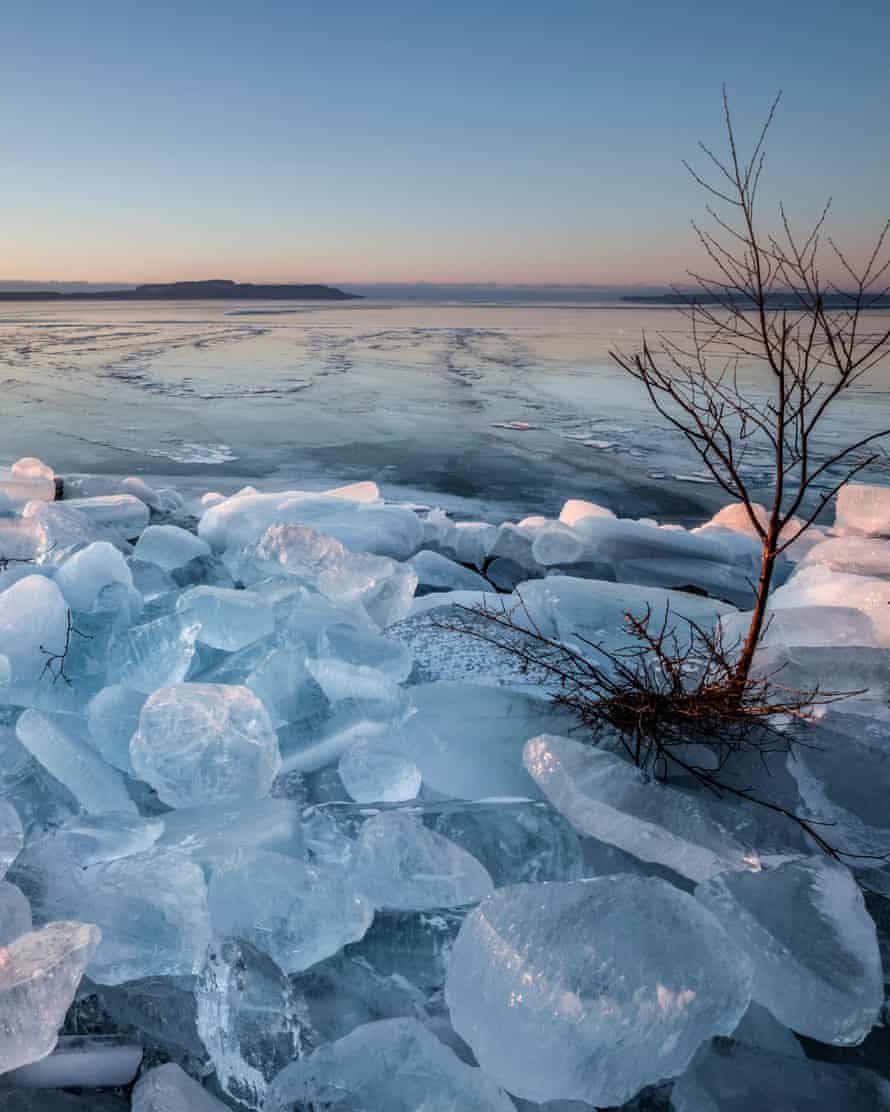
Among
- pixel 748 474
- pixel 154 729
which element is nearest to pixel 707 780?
pixel 154 729

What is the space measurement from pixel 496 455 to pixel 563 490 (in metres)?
1.00

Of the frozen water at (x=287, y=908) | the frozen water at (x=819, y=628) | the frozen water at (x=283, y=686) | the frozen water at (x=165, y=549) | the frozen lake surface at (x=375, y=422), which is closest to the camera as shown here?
the frozen water at (x=287, y=908)

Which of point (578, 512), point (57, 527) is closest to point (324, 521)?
point (57, 527)

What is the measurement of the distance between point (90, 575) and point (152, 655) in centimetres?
56

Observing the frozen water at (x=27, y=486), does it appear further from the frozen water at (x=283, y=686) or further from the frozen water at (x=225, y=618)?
the frozen water at (x=283, y=686)

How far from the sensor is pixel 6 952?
1.12 meters

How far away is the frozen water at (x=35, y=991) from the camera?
104 centimetres

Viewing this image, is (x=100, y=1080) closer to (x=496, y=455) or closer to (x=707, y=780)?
(x=707, y=780)

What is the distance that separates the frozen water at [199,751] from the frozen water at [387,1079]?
1.97ft

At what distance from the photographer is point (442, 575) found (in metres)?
3.12

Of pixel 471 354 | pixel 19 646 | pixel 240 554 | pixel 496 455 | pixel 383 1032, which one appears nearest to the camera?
pixel 383 1032

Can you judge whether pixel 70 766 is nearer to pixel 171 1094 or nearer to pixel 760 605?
pixel 171 1094

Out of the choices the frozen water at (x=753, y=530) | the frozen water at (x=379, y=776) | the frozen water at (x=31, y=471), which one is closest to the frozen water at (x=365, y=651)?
the frozen water at (x=379, y=776)

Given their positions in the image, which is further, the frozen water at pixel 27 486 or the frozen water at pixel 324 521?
the frozen water at pixel 27 486
